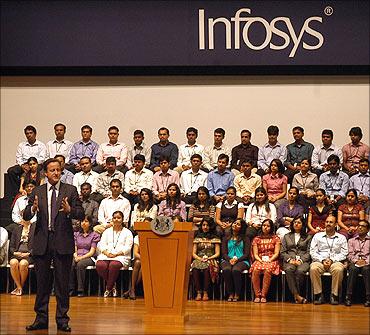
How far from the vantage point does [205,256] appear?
31.8ft

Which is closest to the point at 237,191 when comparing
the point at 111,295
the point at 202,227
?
the point at 202,227

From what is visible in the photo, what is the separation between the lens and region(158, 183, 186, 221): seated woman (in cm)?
1012

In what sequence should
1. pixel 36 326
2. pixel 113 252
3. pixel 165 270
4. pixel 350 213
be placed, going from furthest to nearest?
1. pixel 350 213
2. pixel 113 252
3. pixel 165 270
4. pixel 36 326

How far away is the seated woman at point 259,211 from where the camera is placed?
993 centimetres

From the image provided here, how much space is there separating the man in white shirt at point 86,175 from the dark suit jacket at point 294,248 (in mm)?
2745

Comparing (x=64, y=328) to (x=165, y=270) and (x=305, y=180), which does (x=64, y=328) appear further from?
(x=305, y=180)

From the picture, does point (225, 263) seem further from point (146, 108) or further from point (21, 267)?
point (146, 108)

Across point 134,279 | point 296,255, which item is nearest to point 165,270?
point 134,279

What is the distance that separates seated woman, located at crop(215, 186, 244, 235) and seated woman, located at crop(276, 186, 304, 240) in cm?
47

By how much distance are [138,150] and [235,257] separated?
9.05 ft

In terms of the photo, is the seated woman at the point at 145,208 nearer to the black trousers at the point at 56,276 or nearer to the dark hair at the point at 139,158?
the dark hair at the point at 139,158

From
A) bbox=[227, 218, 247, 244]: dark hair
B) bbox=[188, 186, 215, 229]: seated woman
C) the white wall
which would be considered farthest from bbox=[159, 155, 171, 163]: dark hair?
the white wall

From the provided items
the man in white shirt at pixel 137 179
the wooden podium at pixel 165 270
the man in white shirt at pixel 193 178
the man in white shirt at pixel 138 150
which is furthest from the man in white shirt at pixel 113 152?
the wooden podium at pixel 165 270

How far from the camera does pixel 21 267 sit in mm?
9742
